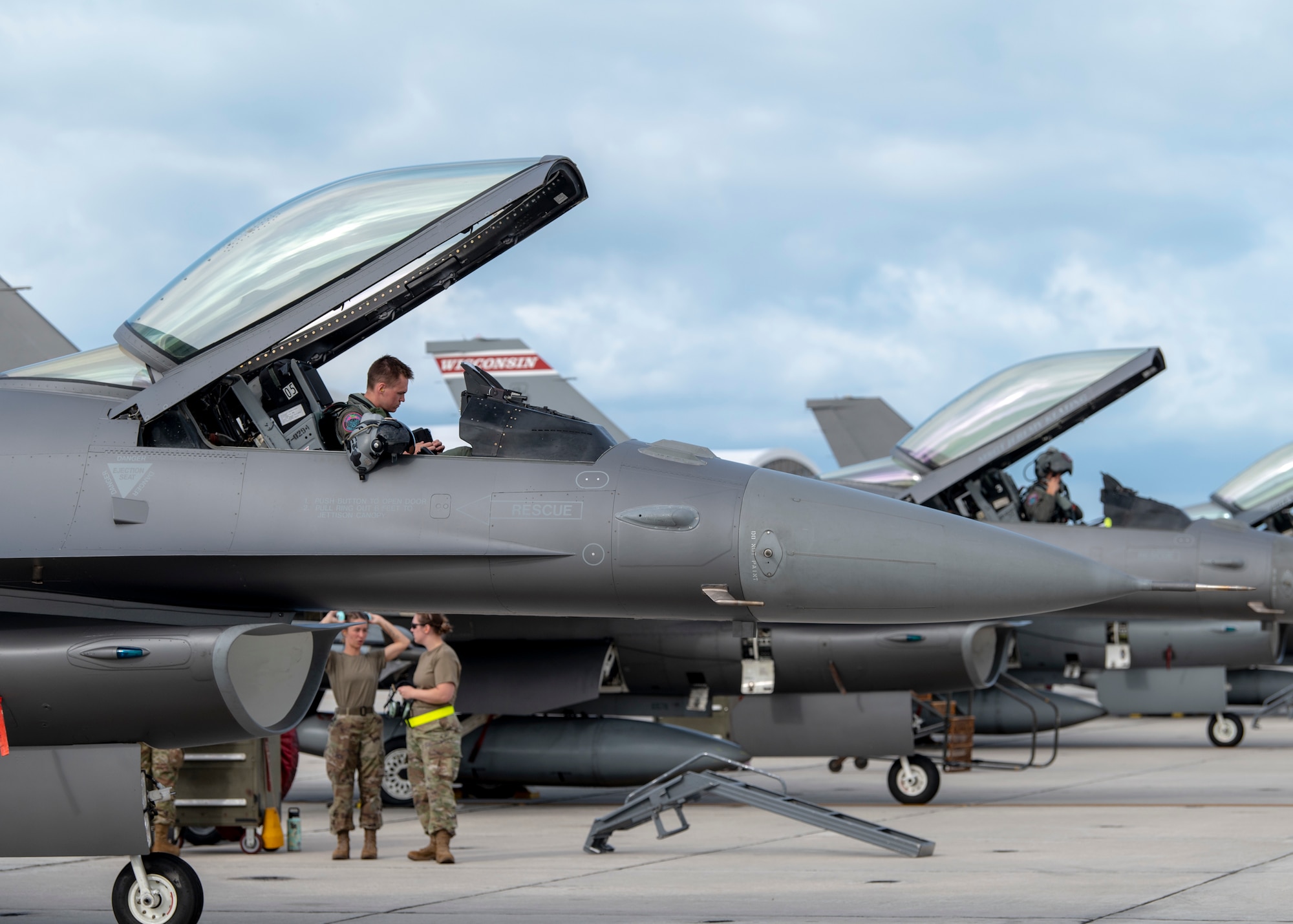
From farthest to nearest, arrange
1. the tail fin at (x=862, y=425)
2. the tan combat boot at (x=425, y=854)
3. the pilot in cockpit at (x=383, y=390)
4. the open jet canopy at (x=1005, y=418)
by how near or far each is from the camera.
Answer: the tail fin at (x=862, y=425) → the open jet canopy at (x=1005, y=418) → the tan combat boot at (x=425, y=854) → the pilot in cockpit at (x=383, y=390)

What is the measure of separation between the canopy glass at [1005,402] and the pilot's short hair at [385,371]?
6606 mm

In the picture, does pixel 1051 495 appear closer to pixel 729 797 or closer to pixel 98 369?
pixel 729 797

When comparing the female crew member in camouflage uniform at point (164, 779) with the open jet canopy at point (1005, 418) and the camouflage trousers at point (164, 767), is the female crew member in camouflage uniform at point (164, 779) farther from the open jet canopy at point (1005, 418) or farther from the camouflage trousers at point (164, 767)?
the open jet canopy at point (1005, 418)

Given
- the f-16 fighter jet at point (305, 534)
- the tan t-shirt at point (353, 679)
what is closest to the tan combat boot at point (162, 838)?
the tan t-shirt at point (353, 679)

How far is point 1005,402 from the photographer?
1261cm

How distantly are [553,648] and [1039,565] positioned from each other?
6.67m

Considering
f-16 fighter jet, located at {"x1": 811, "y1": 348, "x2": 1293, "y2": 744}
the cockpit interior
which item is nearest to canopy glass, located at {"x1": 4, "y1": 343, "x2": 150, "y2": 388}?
the cockpit interior

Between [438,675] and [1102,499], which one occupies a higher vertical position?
[1102,499]

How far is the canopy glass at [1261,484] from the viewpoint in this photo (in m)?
18.1

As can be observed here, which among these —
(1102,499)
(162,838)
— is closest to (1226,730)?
(1102,499)

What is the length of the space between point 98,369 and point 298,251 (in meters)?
1.17

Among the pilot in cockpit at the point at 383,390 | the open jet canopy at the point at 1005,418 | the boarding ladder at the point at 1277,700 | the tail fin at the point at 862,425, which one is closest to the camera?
the pilot in cockpit at the point at 383,390

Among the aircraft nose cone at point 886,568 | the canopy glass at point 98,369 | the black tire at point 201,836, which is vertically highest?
the canopy glass at point 98,369

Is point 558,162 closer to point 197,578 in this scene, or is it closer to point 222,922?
point 197,578
